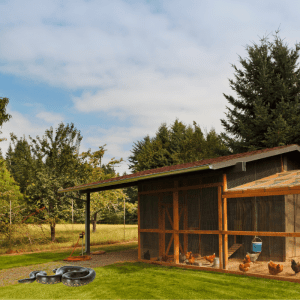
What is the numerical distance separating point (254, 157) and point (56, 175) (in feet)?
42.5

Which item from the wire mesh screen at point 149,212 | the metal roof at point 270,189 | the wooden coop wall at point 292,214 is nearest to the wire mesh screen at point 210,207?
the metal roof at point 270,189

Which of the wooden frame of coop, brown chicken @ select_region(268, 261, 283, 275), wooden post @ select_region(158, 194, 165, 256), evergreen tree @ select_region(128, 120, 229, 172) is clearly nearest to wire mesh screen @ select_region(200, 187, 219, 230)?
the wooden frame of coop

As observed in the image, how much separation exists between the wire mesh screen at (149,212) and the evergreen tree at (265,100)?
1100 centimetres

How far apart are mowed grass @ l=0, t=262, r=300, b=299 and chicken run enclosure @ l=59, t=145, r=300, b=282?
1514 mm

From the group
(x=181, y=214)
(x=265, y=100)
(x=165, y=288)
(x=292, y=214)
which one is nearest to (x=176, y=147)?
(x=265, y=100)

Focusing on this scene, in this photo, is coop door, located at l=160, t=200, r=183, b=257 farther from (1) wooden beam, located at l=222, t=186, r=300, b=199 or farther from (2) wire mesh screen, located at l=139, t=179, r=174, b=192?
(1) wooden beam, located at l=222, t=186, r=300, b=199

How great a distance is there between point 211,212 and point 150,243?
2.51 m

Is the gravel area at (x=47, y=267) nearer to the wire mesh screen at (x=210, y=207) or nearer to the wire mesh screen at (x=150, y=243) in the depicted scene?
the wire mesh screen at (x=150, y=243)

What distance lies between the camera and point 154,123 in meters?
38.3

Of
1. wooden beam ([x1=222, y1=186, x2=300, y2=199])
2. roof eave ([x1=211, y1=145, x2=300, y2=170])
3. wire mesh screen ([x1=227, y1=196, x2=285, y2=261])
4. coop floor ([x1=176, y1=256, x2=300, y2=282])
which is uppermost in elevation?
roof eave ([x1=211, y1=145, x2=300, y2=170])

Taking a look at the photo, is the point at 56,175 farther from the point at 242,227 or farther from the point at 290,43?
the point at 290,43

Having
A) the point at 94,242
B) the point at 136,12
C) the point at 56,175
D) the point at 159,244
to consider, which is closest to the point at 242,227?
the point at 159,244

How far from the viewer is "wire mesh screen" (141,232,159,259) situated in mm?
10680

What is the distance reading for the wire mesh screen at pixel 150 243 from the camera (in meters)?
10.7
